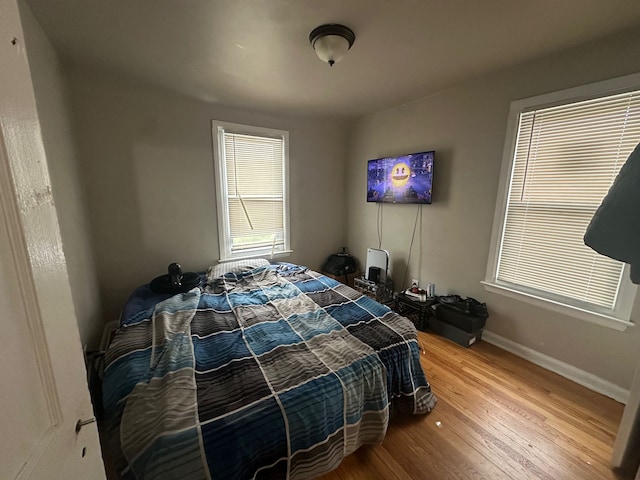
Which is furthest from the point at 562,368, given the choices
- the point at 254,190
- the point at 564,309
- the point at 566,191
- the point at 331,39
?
the point at 254,190

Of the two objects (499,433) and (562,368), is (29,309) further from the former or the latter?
(562,368)

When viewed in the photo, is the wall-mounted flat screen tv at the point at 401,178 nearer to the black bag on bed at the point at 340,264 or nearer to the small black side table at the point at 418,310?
the black bag on bed at the point at 340,264

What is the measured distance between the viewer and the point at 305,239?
11.7ft

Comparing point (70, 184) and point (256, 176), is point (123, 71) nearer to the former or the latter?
point (70, 184)

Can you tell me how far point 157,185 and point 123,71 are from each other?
3.13ft

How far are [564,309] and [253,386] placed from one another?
232 cm

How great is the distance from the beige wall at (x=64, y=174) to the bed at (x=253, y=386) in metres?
0.35

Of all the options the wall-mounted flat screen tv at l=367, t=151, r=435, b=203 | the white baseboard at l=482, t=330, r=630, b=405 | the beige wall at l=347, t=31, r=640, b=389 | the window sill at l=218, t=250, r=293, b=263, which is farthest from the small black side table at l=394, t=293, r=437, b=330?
the window sill at l=218, t=250, r=293, b=263

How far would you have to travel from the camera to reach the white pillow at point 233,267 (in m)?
2.66

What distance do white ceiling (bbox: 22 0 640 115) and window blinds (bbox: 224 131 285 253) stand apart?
0.69 m

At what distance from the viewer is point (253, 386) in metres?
1.21

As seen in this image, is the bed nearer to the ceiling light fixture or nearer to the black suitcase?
the black suitcase

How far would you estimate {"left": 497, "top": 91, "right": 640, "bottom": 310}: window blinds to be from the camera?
1.71 meters

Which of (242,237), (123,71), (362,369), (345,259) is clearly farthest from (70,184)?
(345,259)
